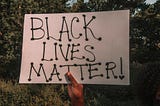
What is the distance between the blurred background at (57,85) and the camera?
11844 mm

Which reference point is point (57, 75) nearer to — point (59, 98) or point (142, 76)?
point (142, 76)

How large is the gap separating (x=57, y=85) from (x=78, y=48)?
8.36 meters

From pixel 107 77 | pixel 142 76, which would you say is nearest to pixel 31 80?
pixel 107 77

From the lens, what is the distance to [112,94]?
12727 millimetres

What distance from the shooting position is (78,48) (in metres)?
4.07

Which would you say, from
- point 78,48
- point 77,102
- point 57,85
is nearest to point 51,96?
point 57,85

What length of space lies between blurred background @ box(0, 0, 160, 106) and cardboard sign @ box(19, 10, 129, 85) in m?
0.37

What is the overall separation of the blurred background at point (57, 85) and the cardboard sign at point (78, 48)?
368 mm

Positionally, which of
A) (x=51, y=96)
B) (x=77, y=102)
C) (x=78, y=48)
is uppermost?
(x=78, y=48)

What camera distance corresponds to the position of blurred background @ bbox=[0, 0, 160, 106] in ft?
38.9

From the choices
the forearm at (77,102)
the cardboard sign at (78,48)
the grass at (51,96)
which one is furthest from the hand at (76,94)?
the grass at (51,96)

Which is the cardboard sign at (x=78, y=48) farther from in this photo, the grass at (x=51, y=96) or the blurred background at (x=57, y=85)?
the grass at (x=51, y=96)

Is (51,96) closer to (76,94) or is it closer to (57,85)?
(57,85)

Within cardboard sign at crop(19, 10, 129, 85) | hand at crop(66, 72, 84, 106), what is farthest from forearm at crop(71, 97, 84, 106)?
cardboard sign at crop(19, 10, 129, 85)
